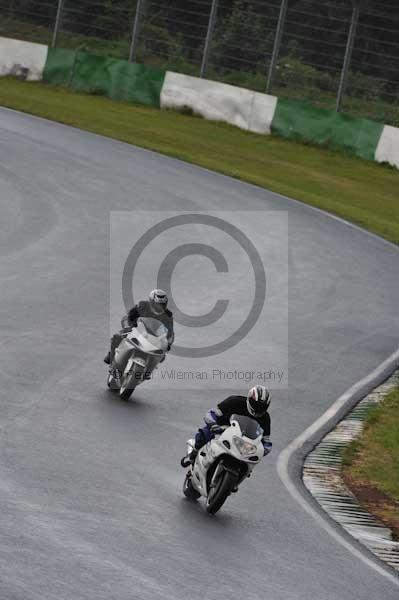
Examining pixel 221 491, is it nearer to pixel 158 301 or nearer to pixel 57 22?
pixel 158 301

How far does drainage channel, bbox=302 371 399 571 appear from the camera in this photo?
11.3 meters

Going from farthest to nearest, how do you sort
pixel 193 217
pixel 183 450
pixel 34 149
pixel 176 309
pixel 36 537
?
pixel 34 149
pixel 193 217
pixel 176 309
pixel 183 450
pixel 36 537

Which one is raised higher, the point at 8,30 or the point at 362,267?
the point at 8,30

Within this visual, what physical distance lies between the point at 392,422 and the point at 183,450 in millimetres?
3830

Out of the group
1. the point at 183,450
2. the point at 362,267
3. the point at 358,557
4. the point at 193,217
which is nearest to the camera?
the point at 358,557

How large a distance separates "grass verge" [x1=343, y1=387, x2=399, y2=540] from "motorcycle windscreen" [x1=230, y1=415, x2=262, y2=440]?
192cm

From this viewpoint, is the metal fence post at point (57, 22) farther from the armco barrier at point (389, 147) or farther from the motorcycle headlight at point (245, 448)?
the motorcycle headlight at point (245, 448)

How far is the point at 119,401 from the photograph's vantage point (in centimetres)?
1468

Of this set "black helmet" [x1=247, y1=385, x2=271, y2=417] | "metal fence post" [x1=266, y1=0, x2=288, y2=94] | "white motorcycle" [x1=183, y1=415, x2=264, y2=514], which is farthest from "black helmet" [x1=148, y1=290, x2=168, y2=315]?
"metal fence post" [x1=266, y1=0, x2=288, y2=94]

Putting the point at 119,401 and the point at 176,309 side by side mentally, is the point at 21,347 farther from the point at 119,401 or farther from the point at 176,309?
the point at 176,309

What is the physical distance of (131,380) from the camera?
1450 cm

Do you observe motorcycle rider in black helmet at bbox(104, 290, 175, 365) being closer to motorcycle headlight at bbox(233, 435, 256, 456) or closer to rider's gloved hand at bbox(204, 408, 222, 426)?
rider's gloved hand at bbox(204, 408, 222, 426)

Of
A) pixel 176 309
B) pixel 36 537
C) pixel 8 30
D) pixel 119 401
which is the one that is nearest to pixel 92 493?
pixel 36 537

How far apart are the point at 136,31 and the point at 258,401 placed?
34753mm
